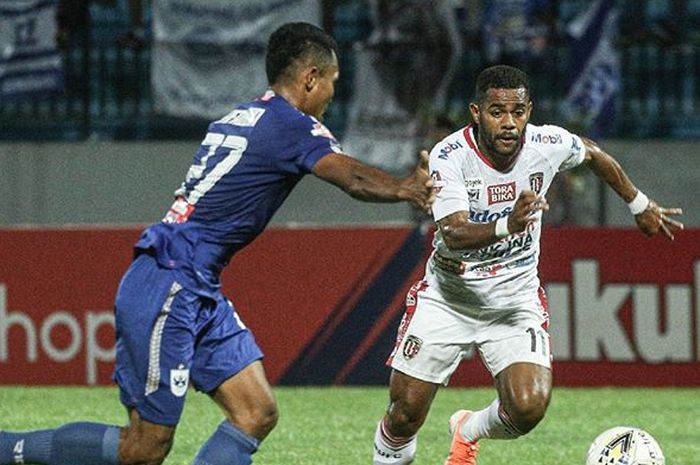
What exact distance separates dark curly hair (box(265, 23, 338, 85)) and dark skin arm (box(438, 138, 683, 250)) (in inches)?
37.7

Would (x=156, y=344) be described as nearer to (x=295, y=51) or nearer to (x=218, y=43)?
(x=295, y=51)

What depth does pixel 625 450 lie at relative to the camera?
25.1 ft

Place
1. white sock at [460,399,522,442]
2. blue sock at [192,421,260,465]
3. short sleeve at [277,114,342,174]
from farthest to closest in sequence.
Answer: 1. white sock at [460,399,522,442]
2. blue sock at [192,421,260,465]
3. short sleeve at [277,114,342,174]

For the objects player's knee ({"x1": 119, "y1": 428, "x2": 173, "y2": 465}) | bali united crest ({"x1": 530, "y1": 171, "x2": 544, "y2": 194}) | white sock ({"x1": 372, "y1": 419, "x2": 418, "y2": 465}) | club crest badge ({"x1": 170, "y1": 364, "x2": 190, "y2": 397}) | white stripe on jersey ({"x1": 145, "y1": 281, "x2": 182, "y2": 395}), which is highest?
bali united crest ({"x1": 530, "y1": 171, "x2": 544, "y2": 194})

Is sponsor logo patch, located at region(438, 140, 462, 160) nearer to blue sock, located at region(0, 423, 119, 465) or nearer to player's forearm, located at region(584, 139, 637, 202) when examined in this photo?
player's forearm, located at region(584, 139, 637, 202)

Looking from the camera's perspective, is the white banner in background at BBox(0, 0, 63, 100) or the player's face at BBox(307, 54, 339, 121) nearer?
the player's face at BBox(307, 54, 339, 121)

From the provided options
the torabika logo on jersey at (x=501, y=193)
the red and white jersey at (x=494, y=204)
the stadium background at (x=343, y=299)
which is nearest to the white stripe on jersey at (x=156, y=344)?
the red and white jersey at (x=494, y=204)

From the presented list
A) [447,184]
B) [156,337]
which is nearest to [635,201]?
[447,184]

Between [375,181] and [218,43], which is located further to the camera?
[218,43]

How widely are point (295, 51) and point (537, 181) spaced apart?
1.50 meters

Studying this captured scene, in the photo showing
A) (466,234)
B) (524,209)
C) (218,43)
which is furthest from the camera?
(218,43)

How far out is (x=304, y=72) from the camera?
686 cm

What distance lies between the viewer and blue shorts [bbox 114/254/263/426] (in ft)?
21.8

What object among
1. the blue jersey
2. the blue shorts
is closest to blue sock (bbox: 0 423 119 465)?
the blue shorts
